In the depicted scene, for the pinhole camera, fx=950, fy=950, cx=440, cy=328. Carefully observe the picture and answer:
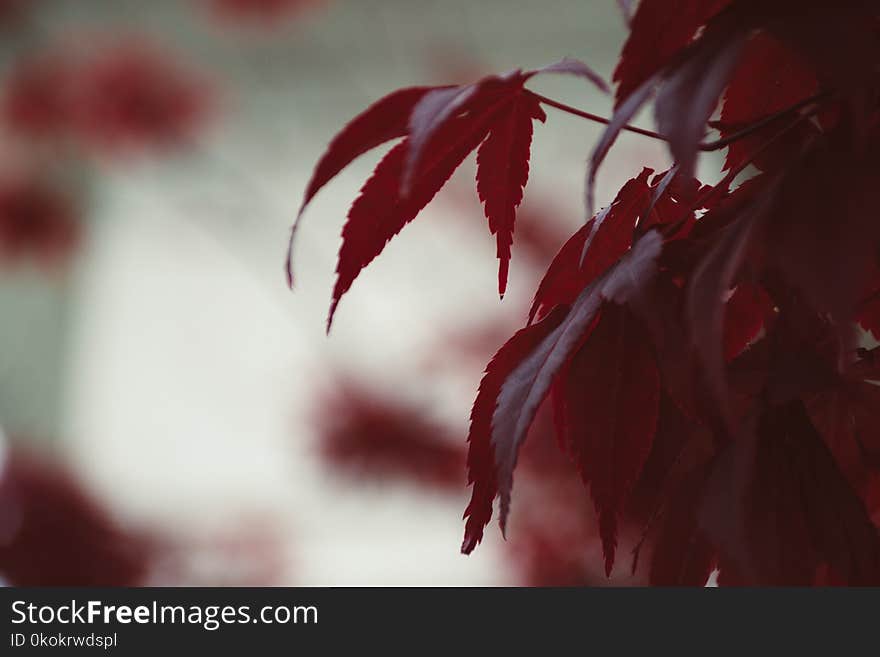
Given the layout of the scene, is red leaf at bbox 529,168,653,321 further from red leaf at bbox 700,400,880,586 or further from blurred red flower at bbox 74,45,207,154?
blurred red flower at bbox 74,45,207,154

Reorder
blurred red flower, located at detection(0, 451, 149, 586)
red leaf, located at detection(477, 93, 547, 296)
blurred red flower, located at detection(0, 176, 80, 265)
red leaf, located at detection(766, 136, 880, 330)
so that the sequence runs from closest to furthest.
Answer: red leaf, located at detection(766, 136, 880, 330), red leaf, located at detection(477, 93, 547, 296), blurred red flower, located at detection(0, 451, 149, 586), blurred red flower, located at detection(0, 176, 80, 265)

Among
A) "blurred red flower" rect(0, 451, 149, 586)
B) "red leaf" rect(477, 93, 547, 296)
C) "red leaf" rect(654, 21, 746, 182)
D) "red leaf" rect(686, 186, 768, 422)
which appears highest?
"blurred red flower" rect(0, 451, 149, 586)

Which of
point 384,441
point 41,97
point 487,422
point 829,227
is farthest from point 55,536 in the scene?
point 829,227

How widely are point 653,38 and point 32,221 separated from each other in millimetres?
1731

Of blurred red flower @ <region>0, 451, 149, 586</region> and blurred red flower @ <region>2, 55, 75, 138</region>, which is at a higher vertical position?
blurred red flower @ <region>2, 55, 75, 138</region>

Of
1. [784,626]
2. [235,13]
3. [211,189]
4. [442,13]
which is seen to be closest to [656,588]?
[784,626]

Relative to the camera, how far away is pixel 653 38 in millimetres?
204

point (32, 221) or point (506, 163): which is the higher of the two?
point (32, 221)

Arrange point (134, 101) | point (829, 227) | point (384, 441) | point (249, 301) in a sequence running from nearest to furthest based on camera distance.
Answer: point (829, 227), point (384, 441), point (134, 101), point (249, 301)

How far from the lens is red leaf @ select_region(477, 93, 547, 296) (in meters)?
0.26

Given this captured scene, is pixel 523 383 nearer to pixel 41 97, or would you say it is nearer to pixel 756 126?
pixel 756 126

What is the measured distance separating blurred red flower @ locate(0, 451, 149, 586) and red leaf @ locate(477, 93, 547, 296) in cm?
119

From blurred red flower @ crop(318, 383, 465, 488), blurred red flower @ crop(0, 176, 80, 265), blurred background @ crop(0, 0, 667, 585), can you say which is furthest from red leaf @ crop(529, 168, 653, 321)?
blurred red flower @ crop(0, 176, 80, 265)

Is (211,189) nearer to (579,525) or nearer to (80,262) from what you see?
(80,262)
